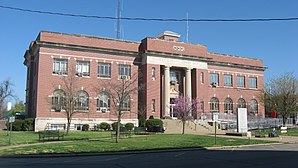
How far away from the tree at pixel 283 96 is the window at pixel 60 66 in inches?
1193

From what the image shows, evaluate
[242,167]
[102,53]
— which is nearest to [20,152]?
[242,167]

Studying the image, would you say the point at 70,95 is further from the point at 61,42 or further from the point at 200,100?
the point at 200,100

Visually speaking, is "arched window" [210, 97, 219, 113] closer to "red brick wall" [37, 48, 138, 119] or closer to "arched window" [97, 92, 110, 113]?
"red brick wall" [37, 48, 138, 119]

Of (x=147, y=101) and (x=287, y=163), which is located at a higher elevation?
(x=147, y=101)

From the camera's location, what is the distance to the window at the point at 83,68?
44.1 meters

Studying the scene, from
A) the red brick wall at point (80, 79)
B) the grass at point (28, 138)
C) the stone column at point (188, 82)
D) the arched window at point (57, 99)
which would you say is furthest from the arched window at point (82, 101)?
the stone column at point (188, 82)

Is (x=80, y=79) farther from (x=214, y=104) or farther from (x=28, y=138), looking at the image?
(x=214, y=104)

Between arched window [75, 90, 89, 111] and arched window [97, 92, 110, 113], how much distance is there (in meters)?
1.66

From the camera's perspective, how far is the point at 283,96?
4841cm

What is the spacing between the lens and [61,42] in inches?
1698

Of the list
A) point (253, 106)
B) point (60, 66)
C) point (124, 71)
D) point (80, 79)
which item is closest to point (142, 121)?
point (124, 71)

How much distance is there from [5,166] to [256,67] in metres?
52.3

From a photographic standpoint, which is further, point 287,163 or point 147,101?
point 147,101

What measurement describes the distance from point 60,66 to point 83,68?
9.91 ft
